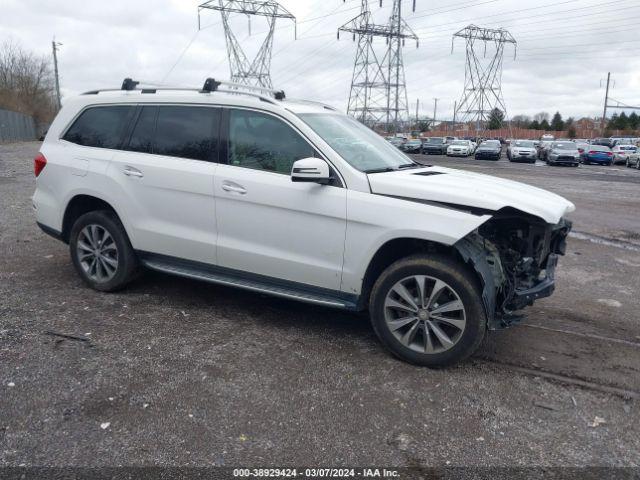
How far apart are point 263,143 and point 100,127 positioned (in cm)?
188

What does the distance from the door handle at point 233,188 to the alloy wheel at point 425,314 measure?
1438 millimetres

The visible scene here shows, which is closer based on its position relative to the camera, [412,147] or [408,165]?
[408,165]

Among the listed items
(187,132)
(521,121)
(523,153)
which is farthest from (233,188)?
(521,121)

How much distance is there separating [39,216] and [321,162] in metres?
3.30

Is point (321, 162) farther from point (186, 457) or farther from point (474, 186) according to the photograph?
point (186, 457)

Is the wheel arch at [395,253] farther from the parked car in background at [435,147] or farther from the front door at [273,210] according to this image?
the parked car in background at [435,147]

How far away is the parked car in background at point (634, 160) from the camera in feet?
108

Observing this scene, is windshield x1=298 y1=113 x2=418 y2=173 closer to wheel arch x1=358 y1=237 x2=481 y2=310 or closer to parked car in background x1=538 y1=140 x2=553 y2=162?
wheel arch x1=358 y1=237 x2=481 y2=310

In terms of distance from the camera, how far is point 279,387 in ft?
11.9

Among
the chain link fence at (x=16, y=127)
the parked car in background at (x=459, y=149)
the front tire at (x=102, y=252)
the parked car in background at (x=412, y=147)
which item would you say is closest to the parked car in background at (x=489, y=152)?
the parked car in background at (x=459, y=149)

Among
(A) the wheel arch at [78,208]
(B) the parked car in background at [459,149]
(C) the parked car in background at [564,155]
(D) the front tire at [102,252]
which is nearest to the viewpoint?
(D) the front tire at [102,252]

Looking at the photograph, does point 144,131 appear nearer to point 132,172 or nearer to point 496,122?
point 132,172

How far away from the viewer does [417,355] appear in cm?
395

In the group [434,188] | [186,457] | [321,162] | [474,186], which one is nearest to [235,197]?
[321,162]
